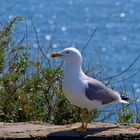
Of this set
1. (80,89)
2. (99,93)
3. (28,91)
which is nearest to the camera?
(80,89)

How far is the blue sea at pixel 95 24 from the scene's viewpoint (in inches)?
1203

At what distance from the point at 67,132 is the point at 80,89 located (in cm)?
47

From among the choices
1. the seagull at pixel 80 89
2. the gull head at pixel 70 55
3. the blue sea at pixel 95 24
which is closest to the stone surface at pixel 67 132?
the seagull at pixel 80 89

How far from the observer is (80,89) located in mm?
7867

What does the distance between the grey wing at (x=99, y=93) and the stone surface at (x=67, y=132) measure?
0.31 metres

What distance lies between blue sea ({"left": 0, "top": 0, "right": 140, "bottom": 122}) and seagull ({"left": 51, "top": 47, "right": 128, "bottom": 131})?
1646 cm

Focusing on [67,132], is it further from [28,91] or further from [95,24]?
[95,24]

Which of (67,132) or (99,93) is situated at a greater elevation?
(99,93)

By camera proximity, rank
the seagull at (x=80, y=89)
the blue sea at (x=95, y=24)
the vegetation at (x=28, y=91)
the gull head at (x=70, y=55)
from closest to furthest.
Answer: the seagull at (x=80, y=89) → the gull head at (x=70, y=55) → the vegetation at (x=28, y=91) → the blue sea at (x=95, y=24)

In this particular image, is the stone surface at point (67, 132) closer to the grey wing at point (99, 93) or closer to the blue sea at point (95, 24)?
the grey wing at point (99, 93)

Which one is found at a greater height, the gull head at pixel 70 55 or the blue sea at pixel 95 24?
the blue sea at pixel 95 24

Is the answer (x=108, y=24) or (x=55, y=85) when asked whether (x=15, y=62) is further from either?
(x=108, y=24)

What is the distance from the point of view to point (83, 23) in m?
45.6

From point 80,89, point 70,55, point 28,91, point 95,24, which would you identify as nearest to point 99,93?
point 80,89
